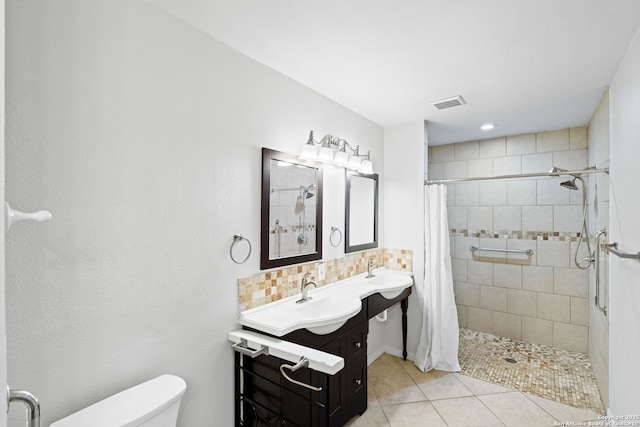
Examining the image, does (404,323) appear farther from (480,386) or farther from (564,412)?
(564,412)

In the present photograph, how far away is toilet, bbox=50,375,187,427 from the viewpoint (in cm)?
114

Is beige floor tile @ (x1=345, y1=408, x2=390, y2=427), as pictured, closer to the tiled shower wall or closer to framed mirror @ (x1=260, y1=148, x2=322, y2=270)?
framed mirror @ (x1=260, y1=148, x2=322, y2=270)

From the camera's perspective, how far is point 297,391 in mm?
1761

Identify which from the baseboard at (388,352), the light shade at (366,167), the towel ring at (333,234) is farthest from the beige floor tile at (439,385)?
the light shade at (366,167)

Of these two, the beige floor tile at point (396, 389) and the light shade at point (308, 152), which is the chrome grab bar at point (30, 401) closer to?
the light shade at point (308, 152)

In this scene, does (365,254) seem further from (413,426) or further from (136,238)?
(136,238)

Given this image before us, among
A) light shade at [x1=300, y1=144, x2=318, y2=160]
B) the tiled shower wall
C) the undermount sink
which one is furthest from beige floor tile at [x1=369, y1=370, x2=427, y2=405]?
light shade at [x1=300, y1=144, x2=318, y2=160]

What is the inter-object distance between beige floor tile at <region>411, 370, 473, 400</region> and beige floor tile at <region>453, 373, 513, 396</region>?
47 mm

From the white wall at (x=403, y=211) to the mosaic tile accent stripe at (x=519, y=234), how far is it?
1118mm

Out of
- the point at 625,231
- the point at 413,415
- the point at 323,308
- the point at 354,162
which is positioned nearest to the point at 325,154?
the point at 354,162

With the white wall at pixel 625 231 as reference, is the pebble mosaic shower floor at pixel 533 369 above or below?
below

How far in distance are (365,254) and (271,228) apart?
4.41 feet

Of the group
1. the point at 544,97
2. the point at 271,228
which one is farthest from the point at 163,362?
the point at 544,97

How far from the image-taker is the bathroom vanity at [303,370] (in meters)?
1.73
